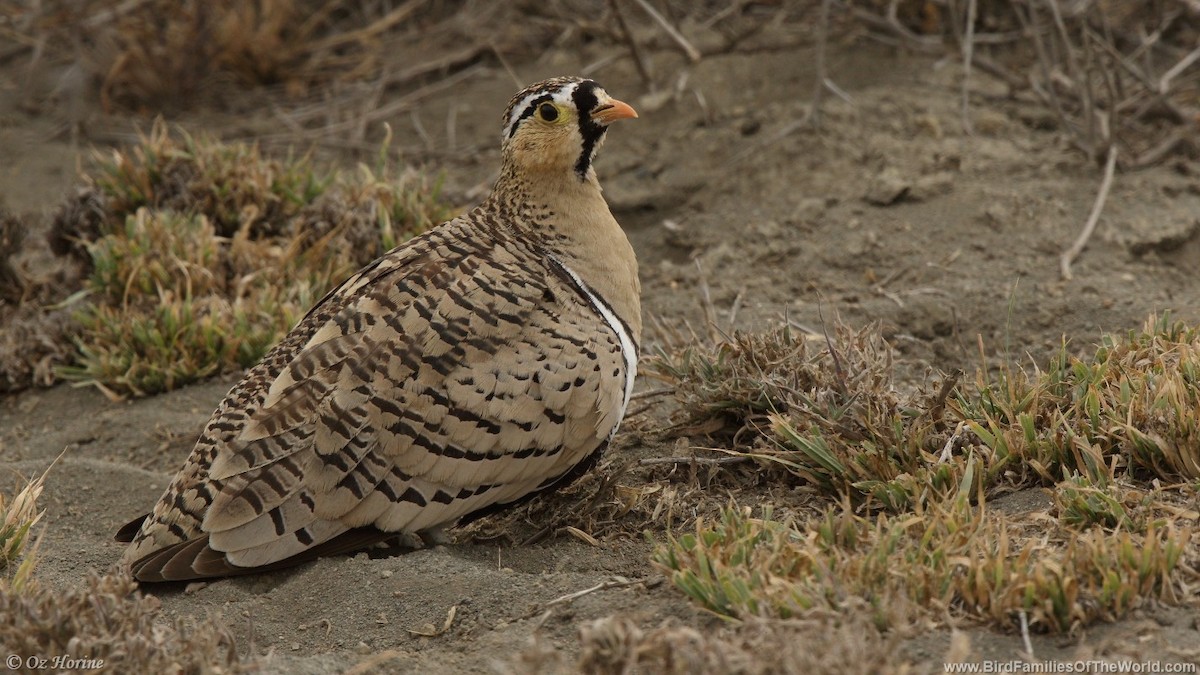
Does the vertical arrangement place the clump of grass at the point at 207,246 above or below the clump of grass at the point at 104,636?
above

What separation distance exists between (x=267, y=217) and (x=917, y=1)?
11.9 feet

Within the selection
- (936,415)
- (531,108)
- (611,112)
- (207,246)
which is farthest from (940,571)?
(207,246)

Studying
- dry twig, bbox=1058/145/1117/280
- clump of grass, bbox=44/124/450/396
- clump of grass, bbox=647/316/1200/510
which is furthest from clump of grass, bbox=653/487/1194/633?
clump of grass, bbox=44/124/450/396

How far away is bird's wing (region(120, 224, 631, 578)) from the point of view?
3746 millimetres

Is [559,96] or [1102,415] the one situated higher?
[559,96]

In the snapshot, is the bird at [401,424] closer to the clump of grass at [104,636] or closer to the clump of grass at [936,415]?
the clump of grass at [936,415]

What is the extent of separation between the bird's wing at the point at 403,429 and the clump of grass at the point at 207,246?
1409mm

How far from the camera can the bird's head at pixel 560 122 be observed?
4160 millimetres

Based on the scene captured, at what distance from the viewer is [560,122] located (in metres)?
4.19

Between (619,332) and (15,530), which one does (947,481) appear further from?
(15,530)

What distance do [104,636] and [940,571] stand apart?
6.07ft

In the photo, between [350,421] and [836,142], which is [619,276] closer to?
[350,421]

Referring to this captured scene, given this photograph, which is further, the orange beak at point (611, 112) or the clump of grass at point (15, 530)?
the orange beak at point (611, 112)

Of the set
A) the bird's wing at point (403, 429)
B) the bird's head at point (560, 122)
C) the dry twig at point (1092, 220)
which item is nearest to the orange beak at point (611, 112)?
the bird's head at point (560, 122)
